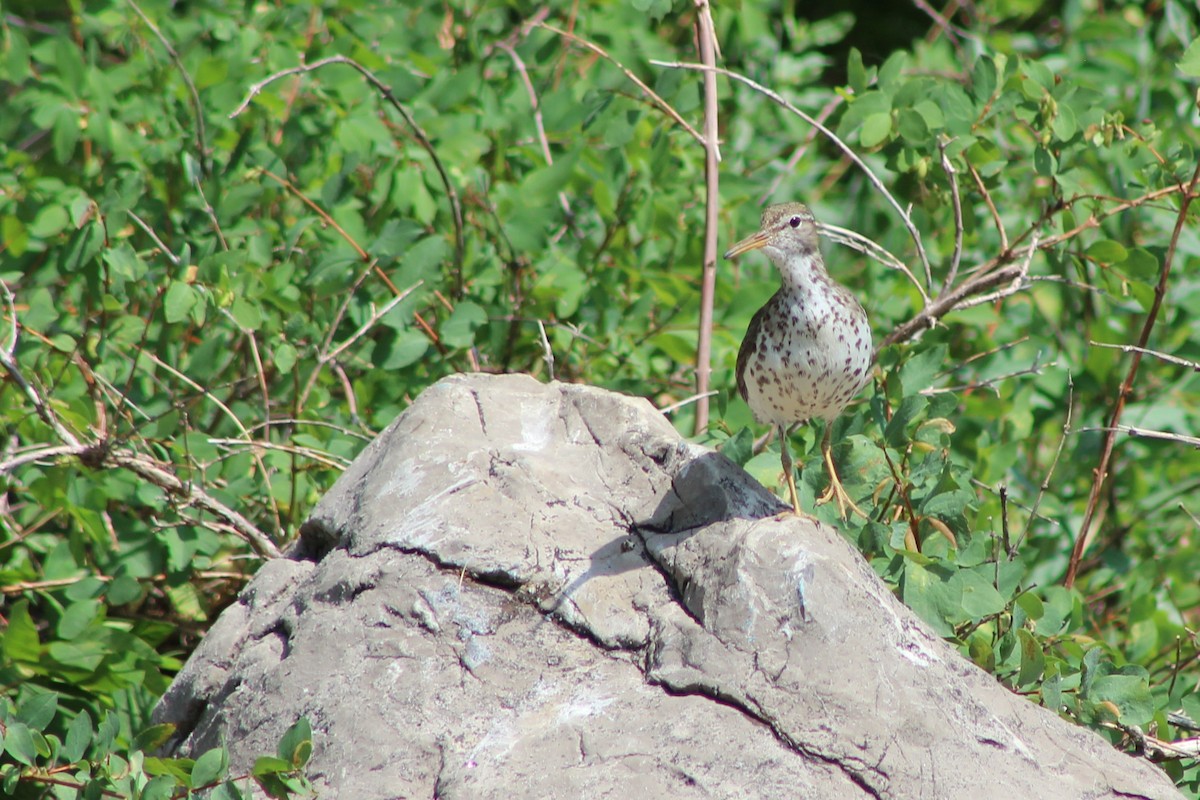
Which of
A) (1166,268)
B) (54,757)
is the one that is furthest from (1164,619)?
(54,757)

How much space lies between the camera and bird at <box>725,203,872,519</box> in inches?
154

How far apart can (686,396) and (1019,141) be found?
243 cm

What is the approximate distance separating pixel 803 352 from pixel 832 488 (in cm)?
56

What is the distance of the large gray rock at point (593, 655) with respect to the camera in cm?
298

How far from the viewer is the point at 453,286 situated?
5.57 m

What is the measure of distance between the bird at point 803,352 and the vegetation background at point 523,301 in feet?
0.60

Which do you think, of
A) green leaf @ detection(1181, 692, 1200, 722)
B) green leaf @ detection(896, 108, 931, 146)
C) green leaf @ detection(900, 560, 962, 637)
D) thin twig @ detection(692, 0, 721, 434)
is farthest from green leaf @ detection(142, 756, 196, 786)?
green leaf @ detection(896, 108, 931, 146)

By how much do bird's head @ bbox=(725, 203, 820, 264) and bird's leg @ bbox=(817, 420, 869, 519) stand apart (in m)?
0.59

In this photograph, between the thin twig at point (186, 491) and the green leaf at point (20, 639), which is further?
the thin twig at point (186, 491)

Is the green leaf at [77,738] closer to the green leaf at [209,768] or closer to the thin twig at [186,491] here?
the green leaf at [209,768]

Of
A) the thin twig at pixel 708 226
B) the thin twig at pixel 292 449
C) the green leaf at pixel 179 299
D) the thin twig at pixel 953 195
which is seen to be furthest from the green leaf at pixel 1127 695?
the green leaf at pixel 179 299

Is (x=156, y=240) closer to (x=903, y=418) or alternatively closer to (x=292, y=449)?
(x=292, y=449)

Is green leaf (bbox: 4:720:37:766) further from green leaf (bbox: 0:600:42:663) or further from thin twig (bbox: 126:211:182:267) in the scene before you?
thin twig (bbox: 126:211:182:267)

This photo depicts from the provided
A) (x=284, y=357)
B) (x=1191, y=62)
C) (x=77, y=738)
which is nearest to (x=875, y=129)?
(x=1191, y=62)
